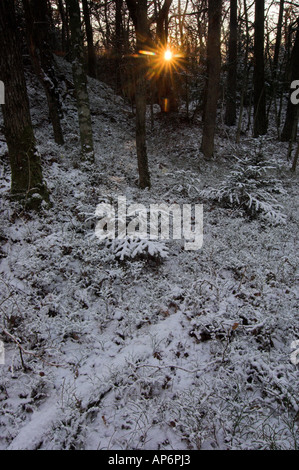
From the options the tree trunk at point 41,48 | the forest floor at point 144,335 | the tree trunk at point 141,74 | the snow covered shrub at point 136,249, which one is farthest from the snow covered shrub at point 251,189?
the tree trunk at point 41,48

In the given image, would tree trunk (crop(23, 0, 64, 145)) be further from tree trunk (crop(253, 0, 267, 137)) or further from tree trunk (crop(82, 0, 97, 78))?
tree trunk (crop(253, 0, 267, 137))

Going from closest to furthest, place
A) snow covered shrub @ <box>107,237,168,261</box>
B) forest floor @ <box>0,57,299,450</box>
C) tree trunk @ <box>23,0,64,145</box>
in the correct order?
1. forest floor @ <box>0,57,299,450</box>
2. snow covered shrub @ <box>107,237,168,261</box>
3. tree trunk @ <box>23,0,64,145</box>

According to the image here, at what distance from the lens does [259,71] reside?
14.5 m

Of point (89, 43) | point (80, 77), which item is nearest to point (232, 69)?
point (89, 43)

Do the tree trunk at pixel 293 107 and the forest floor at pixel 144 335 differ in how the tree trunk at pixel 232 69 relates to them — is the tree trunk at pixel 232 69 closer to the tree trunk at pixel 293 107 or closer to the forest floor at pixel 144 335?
the tree trunk at pixel 293 107

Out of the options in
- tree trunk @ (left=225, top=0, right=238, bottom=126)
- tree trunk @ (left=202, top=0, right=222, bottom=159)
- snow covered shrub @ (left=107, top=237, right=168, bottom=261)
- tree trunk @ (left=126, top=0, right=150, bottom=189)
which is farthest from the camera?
tree trunk @ (left=225, top=0, right=238, bottom=126)

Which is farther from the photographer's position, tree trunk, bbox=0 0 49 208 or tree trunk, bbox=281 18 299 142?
tree trunk, bbox=281 18 299 142

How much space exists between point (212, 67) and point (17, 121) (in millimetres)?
A: 8719

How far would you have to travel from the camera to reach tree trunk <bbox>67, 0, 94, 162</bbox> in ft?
25.6

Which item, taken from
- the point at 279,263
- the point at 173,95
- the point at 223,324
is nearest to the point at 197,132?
the point at 173,95

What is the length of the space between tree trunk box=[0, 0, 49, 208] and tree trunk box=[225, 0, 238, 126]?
14102 mm

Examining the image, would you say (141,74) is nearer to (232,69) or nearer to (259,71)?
(259,71)

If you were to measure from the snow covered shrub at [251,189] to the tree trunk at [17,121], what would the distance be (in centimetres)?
504

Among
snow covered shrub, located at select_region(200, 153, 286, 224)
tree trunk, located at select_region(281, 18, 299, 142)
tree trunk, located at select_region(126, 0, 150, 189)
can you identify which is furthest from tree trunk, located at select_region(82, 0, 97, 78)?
snow covered shrub, located at select_region(200, 153, 286, 224)
